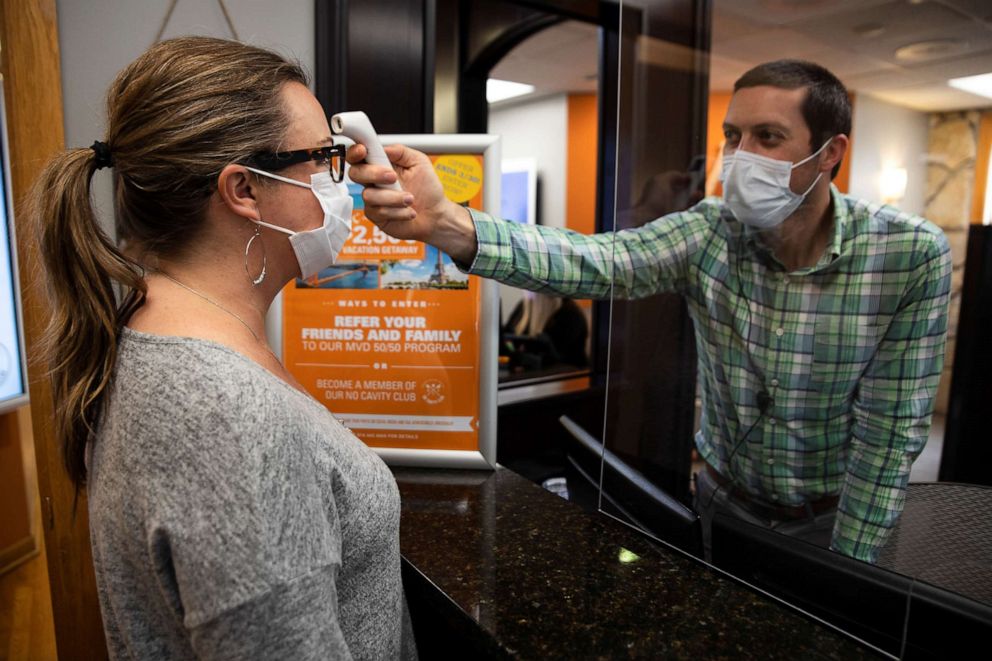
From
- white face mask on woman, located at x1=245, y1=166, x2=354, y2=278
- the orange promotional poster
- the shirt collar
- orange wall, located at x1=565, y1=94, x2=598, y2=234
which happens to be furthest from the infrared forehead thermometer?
orange wall, located at x1=565, y1=94, x2=598, y2=234

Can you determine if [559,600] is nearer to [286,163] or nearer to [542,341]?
[286,163]

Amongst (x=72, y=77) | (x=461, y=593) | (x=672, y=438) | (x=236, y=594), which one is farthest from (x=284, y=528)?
(x=72, y=77)

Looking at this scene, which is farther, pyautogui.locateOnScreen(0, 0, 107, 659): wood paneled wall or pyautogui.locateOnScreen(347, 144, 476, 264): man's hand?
pyautogui.locateOnScreen(0, 0, 107, 659): wood paneled wall

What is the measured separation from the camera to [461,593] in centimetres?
99

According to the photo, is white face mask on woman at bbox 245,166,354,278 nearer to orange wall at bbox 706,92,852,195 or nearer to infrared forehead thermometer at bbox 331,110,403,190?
infrared forehead thermometer at bbox 331,110,403,190

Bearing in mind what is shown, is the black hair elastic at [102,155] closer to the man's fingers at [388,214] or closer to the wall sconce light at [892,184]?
the man's fingers at [388,214]

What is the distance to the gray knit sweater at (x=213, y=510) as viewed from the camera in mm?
619

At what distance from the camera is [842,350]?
0.74m

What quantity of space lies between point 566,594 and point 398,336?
73cm

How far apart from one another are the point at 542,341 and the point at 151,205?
298 cm

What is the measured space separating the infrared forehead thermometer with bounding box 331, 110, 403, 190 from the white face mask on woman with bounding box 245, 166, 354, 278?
11 centimetres

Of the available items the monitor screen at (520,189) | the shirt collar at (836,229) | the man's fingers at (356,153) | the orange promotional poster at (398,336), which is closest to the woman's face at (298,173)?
the man's fingers at (356,153)

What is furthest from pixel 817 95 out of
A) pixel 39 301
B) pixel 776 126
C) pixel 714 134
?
pixel 39 301

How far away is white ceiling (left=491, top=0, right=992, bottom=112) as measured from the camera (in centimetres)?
62
